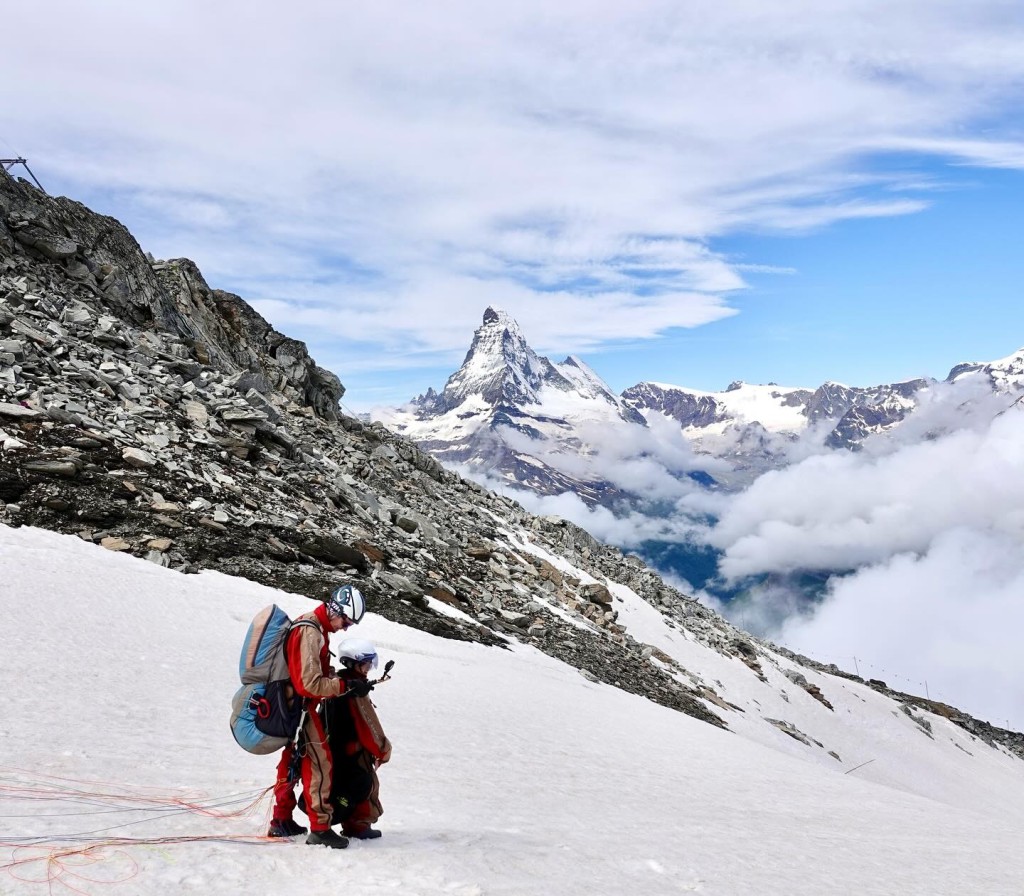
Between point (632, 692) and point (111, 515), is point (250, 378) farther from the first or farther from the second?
point (632, 692)

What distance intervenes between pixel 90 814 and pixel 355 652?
2.76m

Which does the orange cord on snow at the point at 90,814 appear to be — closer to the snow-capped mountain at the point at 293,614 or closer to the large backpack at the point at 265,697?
the snow-capped mountain at the point at 293,614

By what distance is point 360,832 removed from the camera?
6.78 m

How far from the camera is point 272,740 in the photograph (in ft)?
21.5

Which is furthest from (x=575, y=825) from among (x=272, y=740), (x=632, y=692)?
(x=632, y=692)

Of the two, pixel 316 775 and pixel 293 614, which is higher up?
pixel 293 614

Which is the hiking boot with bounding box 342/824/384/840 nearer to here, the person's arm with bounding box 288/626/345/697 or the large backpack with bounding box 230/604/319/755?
the large backpack with bounding box 230/604/319/755

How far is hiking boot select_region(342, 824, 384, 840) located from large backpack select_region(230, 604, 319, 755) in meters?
1.10

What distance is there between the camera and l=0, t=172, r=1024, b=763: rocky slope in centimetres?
2125

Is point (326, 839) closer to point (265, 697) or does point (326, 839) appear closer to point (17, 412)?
point (265, 697)

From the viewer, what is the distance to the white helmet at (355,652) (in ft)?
21.8

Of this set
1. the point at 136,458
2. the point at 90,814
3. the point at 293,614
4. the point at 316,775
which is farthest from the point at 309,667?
the point at 136,458

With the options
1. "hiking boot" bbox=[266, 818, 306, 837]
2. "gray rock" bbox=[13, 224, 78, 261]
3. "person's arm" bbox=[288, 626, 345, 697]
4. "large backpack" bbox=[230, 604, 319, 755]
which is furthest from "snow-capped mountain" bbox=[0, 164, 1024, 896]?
"person's arm" bbox=[288, 626, 345, 697]

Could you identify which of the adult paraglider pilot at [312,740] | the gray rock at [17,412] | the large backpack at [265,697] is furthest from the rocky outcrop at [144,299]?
the adult paraglider pilot at [312,740]
